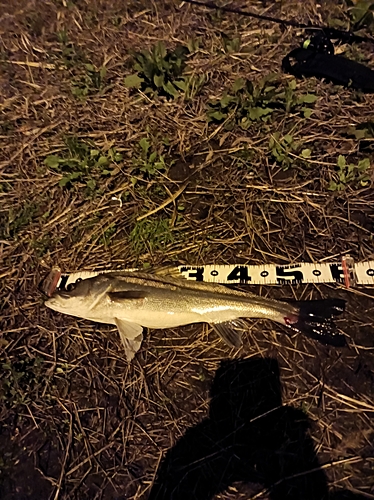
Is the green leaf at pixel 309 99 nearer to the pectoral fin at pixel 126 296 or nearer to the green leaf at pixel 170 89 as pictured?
the green leaf at pixel 170 89

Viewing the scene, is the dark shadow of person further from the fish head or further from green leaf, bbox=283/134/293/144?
green leaf, bbox=283/134/293/144

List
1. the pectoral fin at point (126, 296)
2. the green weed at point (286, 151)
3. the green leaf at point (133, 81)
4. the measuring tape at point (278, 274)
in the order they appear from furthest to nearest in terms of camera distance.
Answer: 1. the green leaf at point (133, 81)
2. the green weed at point (286, 151)
3. the measuring tape at point (278, 274)
4. the pectoral fin at point (126, 296)

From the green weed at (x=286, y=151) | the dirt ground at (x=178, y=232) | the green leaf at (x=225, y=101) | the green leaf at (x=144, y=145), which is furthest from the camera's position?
the green leaf at (x=225, y=101)

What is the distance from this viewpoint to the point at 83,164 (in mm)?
3979

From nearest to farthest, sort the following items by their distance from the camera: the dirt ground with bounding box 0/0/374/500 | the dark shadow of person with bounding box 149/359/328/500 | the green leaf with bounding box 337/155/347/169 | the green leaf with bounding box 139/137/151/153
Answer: the dark shadow of person with bounding box 149/359/328/500, the dirt ground with bounding box 0/0/374/500, the green leaf with bounding box 337/155/347/169, the green leaf with bounding box 139/137/151/153

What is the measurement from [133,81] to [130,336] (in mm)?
2473

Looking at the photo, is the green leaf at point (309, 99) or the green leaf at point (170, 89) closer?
the green leaf at point (309, 99)

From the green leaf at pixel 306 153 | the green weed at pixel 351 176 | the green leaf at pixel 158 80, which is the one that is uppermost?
the green leaf at pixel 158 80

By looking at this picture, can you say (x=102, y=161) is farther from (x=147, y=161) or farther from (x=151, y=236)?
(x=151, y=236)

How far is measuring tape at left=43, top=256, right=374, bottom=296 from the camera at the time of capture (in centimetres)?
337

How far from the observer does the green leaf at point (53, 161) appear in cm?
404

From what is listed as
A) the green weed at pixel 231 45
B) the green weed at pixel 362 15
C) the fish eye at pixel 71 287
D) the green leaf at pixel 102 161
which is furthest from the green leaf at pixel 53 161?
the green weed at pixel 362 15

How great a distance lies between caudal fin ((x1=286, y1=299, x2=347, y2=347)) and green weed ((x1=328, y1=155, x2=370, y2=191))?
108cm

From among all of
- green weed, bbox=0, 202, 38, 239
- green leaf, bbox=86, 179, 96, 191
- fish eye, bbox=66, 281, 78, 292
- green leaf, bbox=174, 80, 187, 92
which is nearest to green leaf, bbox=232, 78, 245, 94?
green leaf, bbox=174, 80, 187, 92
